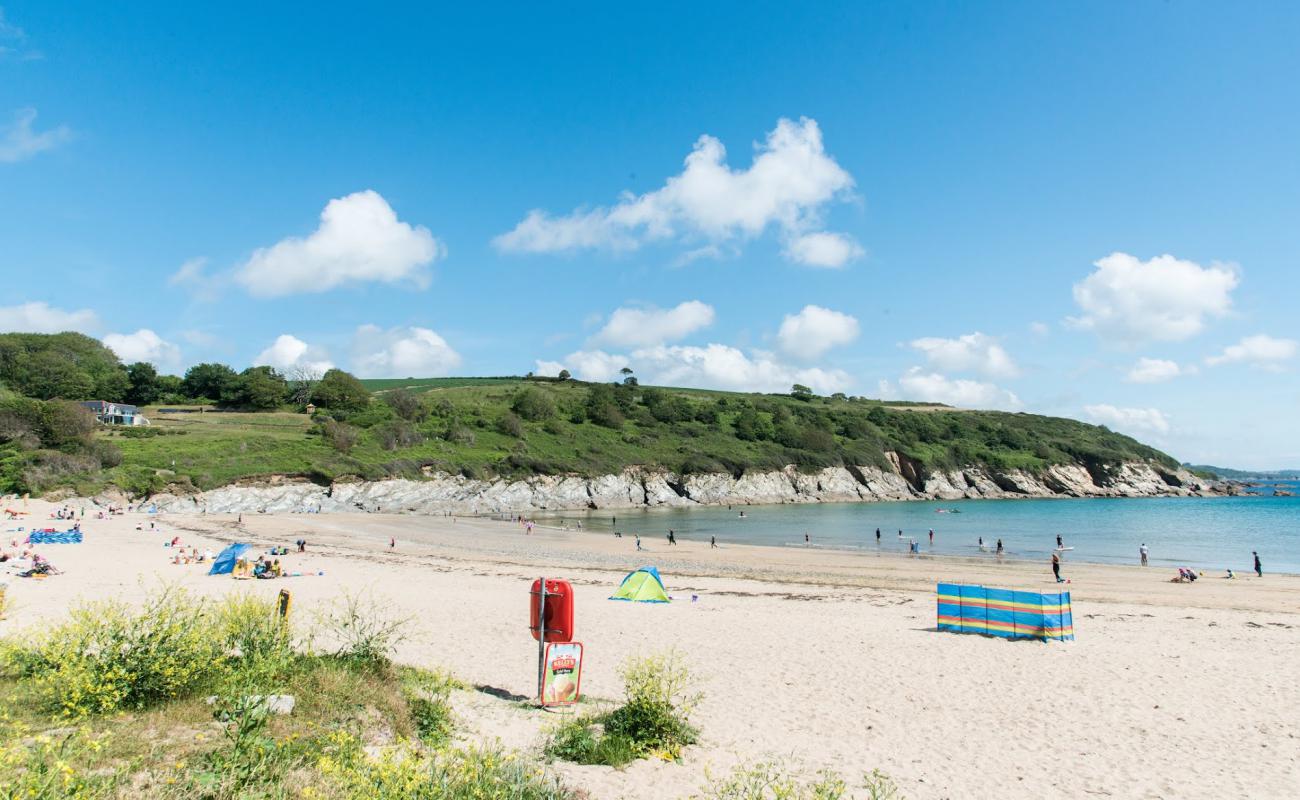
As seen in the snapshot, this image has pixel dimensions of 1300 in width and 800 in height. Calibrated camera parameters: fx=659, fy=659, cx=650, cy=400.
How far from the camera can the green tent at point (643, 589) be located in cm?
2130

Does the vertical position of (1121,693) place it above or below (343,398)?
below

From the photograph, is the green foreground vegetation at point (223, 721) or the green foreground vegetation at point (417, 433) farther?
the green foreground vegetation at point (417, 433)

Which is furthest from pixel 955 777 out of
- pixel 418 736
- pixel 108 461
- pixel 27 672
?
pixel 108 461

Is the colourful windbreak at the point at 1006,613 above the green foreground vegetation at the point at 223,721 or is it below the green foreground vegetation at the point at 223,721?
below

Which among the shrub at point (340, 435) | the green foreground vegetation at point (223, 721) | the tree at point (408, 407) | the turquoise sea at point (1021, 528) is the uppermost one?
the tree at point (408, 407)

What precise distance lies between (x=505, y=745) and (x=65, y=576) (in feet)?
74.6

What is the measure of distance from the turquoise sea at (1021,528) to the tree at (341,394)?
44.5m

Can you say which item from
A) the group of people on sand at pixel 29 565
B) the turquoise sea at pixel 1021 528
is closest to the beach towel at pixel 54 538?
the group of people on sand at pixel 29 565

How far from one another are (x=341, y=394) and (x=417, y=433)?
21.1 meters

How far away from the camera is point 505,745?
7.93m

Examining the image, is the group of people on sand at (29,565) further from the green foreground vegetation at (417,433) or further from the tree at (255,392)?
the tree at (255,392)

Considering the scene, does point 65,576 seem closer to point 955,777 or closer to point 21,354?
point 955,777

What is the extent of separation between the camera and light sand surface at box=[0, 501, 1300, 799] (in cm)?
827

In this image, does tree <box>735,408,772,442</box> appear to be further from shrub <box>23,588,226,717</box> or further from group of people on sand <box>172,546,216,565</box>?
shrub <box>23,588,226,717</box>
